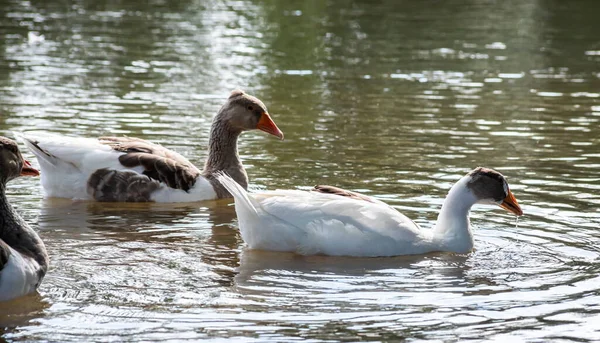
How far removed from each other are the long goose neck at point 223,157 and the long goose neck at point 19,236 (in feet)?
13.9

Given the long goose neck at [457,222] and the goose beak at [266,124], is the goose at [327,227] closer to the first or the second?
the long goose neck at [457,222]

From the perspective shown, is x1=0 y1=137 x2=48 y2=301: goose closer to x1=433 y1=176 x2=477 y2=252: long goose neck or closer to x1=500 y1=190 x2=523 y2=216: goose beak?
x1=433 y1=176 x2=477 y2=252: long goose neck

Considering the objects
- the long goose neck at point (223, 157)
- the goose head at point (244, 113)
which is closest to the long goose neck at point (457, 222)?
the long goose neck at point (223, 157)

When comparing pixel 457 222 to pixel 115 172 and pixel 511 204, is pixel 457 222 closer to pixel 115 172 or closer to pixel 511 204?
pixel 511 204

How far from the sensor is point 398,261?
981 cm

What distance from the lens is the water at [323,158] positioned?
26.3 feet

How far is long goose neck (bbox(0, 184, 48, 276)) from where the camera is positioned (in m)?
8.48

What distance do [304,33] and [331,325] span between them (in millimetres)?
22087

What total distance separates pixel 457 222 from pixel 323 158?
447 centimetres

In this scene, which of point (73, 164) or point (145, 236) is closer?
point (145, 236)

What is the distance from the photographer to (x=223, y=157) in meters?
13.0

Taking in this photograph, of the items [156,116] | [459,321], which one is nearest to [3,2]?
[156,116]

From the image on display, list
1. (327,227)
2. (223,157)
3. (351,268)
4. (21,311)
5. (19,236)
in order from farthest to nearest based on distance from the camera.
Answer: (223,157) < (327,227) < (351,268) < (19,236) < (21,311)

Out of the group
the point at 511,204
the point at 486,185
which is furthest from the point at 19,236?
the point at 511,204
